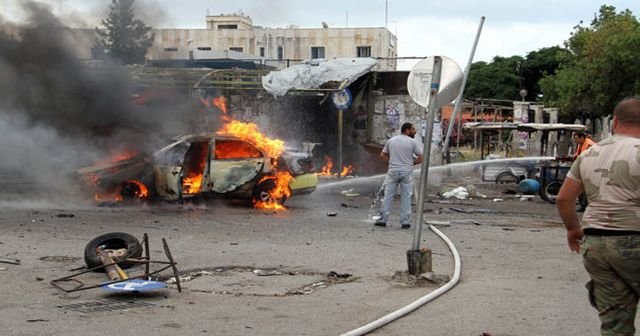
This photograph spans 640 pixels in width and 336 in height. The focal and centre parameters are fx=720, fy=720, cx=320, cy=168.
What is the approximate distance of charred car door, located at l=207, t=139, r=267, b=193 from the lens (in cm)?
1425

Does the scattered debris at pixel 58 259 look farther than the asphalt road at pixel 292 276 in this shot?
Yes

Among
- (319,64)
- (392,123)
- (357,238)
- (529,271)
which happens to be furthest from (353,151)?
(529,271)

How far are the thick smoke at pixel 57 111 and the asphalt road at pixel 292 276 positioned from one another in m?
1.38

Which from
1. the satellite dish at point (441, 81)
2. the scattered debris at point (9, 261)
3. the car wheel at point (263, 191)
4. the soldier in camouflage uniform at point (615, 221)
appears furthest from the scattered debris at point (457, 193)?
the soldier in camouflage uniform at point (615, 221)

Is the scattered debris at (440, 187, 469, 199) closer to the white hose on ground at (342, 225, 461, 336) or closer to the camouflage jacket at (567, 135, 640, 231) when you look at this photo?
the white hose on ground at (342, 225, 461, 336)

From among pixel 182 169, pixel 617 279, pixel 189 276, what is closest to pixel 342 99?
pixel 182 169

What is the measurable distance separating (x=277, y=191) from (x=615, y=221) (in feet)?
35.9

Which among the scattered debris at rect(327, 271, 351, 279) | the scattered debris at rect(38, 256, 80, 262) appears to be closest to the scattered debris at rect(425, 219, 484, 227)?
the scattered debris at rect(327, 271, 351, 279)

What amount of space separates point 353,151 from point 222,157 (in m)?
11.3

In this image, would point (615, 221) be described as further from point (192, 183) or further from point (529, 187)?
point (529, 187)

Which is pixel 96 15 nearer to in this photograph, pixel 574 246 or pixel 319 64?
pixel 319 64

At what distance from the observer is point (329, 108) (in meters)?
25.3

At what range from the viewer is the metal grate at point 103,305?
244 inches

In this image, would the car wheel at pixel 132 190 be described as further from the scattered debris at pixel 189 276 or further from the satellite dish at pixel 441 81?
the satellite dish at pixel 441 81
